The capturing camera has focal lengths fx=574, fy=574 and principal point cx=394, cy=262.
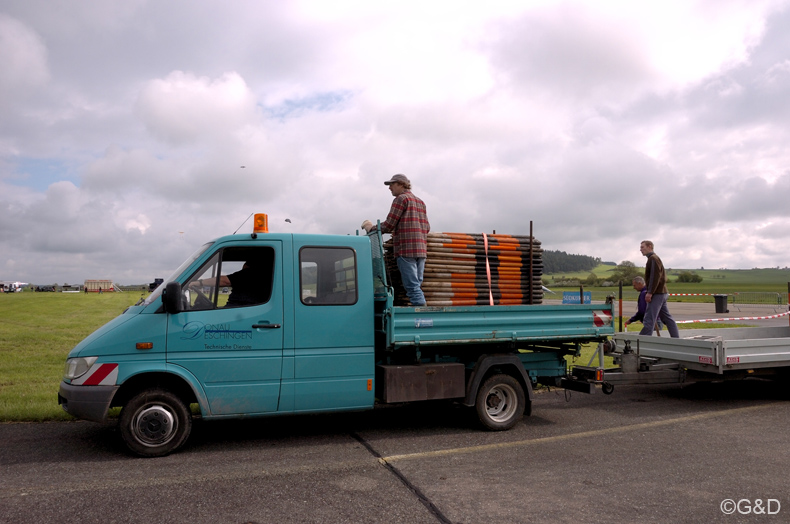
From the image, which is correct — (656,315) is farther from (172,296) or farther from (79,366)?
(79,366)

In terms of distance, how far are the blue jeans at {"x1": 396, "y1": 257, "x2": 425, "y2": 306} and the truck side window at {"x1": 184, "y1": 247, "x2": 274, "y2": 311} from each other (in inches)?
61.4

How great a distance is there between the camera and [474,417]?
679 centimetres

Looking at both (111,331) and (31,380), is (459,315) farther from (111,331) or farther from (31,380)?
(31,380)

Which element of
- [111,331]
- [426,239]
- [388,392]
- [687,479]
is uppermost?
[426,239]

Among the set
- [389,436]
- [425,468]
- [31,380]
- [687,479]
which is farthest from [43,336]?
[687,479]

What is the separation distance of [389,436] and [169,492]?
255 centimetres

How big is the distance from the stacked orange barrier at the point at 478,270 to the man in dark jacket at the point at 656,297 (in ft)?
9.46

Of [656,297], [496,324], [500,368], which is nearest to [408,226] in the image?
[496,324]

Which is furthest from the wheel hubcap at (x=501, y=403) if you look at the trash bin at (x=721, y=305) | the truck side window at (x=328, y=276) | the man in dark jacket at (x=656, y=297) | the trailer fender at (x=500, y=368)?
the trash bin at (x=721, y=305)

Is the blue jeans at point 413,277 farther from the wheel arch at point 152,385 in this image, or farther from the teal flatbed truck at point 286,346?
the wheel arch at point 152,385

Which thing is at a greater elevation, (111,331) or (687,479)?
(111,331)

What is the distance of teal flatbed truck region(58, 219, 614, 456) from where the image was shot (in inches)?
217

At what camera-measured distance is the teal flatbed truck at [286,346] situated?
5.52 m

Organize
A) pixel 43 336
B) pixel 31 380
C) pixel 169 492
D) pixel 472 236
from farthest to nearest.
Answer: pixel 43 336 < pixel 31 380 < pixel 472 236 < pixel 169 492
